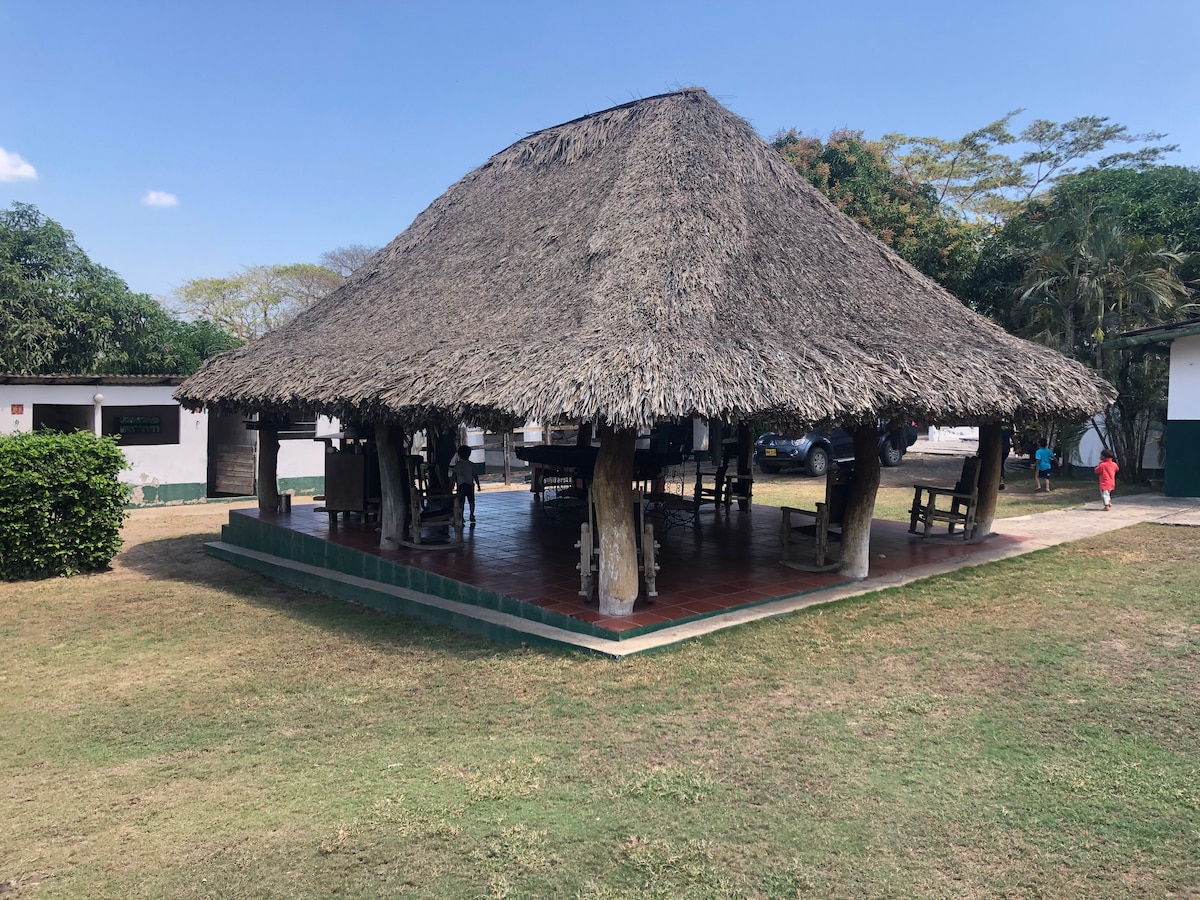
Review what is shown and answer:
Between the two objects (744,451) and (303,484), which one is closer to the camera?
(744,451)

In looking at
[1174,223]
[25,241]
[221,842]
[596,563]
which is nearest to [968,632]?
[596,563]

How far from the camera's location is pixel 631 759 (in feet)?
14.3

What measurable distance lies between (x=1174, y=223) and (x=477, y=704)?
21.2 metres

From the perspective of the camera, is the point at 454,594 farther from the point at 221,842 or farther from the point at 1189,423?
the point at 1189,423

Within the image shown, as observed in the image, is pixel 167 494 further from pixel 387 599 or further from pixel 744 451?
pixel 744 451

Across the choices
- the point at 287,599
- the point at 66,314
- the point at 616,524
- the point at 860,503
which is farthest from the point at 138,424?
the point at 860,503

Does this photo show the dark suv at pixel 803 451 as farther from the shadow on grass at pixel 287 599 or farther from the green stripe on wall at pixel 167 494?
the green stripe on wall at pixel 167 494

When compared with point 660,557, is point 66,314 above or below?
above

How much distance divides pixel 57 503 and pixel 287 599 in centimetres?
330

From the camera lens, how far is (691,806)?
3816 millimetres

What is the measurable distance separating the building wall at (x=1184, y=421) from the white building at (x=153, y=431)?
16532 millimetres

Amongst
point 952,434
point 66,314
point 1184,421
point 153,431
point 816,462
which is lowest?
point 816,462

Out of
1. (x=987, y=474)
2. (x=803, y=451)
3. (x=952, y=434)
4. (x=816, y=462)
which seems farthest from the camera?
(x=952, y=434)

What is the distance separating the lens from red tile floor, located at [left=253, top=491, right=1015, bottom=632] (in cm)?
711
